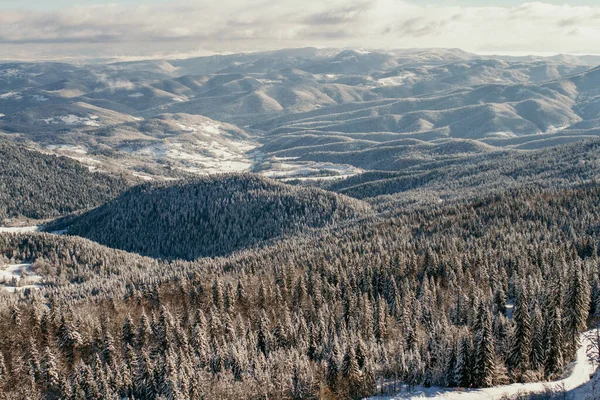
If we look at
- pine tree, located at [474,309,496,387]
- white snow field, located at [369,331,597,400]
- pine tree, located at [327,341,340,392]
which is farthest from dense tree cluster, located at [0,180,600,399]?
white snow field, located at [369,331,597,400]

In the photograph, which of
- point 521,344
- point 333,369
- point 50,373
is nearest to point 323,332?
point 333,369

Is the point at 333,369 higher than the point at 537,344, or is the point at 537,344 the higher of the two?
the point at 537,344

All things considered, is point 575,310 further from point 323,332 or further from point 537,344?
point 323,332

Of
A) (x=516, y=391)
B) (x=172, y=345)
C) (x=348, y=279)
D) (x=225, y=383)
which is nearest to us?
(x=516, y=391)

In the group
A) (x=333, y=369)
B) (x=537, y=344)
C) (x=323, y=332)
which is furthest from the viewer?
(x=323, y=332)

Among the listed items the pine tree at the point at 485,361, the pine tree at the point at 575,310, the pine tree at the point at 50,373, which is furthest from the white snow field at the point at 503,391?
the pine tree at the point at 50,373

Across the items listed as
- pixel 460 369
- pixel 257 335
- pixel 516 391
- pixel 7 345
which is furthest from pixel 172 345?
pixel 516 391

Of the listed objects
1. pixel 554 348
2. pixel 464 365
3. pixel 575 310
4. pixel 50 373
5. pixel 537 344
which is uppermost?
pixel 575 310

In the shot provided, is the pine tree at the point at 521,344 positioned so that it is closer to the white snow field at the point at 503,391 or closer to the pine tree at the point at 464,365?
the white snow field at the point at 503,391

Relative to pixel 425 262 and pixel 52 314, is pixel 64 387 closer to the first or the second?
pixel 52 314
